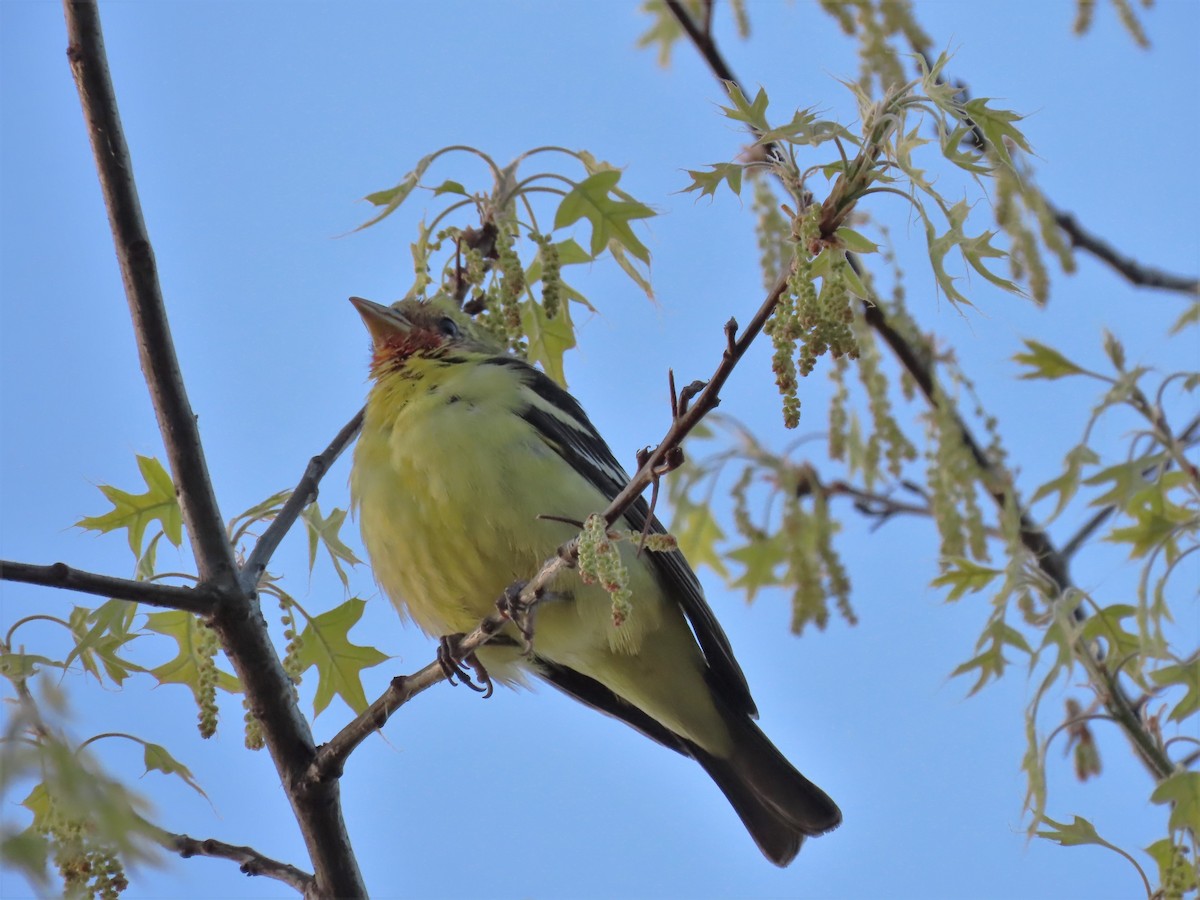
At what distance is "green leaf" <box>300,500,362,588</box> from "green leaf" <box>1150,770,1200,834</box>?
2314mm

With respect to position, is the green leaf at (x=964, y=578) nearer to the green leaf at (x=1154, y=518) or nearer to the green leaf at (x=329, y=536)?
the green leaf at (x=1154, y=518)

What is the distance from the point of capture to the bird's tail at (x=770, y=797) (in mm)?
4758

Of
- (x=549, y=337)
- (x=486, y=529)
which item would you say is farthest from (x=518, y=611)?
(x=549, y=337)

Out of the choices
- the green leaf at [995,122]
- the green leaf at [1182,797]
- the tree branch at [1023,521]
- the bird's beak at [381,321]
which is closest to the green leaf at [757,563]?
the tree branch at [1023,521]

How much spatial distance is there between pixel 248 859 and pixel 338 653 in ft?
2.01

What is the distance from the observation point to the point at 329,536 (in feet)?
13.4

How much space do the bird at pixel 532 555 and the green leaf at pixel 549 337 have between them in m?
0.09

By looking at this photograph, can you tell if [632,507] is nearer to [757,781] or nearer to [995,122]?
[757,781]

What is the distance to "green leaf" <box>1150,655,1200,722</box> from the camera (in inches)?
144

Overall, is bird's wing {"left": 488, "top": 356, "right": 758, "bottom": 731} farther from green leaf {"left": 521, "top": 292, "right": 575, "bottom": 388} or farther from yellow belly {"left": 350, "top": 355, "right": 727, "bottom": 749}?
green leaf {"left": 521, "top": 292, "right": 575, "bottom": 388}

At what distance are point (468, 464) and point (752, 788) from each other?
5.47 feet

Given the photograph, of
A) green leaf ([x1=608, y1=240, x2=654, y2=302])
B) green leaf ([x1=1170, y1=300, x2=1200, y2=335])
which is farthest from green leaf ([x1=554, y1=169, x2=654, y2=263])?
green leaf ([x1=1170, y1=300, x2=1200, y2=335])

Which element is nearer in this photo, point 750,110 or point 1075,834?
point 750,110

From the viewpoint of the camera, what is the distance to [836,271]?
236cm
